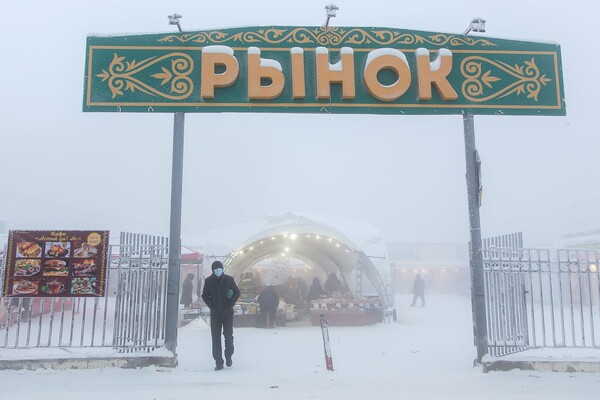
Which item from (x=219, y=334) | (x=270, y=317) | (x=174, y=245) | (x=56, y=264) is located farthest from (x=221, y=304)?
(x=270, y=317)

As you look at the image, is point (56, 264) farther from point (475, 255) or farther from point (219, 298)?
point (475, 255)

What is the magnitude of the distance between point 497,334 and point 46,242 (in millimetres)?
7156

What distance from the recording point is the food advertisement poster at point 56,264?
7.71 m

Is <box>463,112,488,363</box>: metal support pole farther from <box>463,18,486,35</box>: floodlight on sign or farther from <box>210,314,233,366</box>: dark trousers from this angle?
<box>210,314,233,366</box>: dark trousers

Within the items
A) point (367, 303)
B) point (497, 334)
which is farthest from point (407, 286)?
point (497, 334)

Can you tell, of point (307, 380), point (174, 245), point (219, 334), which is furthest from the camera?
point (174, 245)

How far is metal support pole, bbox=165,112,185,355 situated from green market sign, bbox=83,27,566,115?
0.65 metres

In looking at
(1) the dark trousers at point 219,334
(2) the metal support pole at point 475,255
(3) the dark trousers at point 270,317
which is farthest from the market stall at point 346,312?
(1) the dark trousers at point 219,334

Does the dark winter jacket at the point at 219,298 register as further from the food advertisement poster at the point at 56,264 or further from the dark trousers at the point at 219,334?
the food advertisement poster at the point at 56,264

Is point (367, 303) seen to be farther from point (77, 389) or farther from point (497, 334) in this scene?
point (77, 389)

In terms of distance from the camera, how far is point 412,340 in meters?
12.3

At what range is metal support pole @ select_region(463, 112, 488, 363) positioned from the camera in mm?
7719

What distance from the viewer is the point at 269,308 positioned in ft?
49.4

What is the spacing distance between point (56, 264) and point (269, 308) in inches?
321
